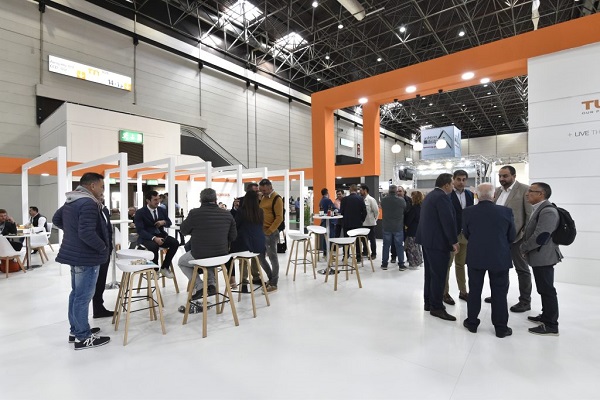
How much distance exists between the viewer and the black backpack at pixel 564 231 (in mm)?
2590

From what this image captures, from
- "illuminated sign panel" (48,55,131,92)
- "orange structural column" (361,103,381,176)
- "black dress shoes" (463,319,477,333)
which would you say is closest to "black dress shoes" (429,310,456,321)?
"black dress shoes" (463,319,477,333)

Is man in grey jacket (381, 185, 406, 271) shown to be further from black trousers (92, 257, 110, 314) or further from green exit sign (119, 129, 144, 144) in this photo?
green exit sign (119, 129, 144, 144)

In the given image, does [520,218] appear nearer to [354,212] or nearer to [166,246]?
[354,212]

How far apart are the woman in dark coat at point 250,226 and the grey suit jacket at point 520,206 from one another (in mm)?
2690

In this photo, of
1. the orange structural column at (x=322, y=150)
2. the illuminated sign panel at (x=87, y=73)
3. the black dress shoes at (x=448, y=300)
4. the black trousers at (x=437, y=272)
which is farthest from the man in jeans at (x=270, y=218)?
the illuminated sign panel at (x=87, y=73)

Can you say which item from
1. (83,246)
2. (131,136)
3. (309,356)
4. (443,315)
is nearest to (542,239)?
(443,315)

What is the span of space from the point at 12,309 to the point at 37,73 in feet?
26.2

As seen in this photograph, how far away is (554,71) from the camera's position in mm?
4512

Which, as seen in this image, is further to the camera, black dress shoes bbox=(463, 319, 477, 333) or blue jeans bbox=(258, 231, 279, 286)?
blue jeans bbox=(258, 231, 279, 286)

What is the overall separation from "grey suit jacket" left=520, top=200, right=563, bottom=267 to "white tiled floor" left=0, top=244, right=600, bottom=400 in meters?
0.64

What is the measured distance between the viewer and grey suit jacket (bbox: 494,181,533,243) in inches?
127

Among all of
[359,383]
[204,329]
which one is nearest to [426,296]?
[359,383]

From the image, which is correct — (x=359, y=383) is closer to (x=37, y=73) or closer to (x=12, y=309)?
(x=12, y=309)

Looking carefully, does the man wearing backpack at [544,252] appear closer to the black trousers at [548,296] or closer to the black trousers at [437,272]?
the black trousers at [548,296]
